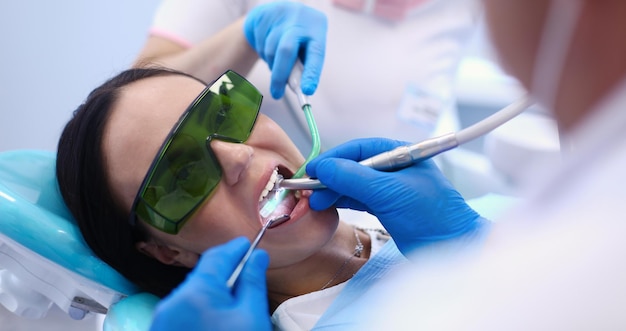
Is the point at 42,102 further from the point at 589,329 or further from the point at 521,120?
the point at 589,329

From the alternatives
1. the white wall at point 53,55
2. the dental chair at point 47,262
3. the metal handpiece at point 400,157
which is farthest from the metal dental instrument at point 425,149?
the white wall at point 53,55

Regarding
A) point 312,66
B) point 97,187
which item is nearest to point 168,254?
point 97,187

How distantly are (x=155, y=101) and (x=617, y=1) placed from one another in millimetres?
876

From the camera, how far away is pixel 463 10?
1.82m

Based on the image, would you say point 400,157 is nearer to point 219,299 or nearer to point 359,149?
point 359,149

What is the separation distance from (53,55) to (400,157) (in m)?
1.75

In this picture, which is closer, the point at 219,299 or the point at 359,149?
the point at 219,299

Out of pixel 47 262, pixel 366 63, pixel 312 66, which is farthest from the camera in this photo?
pixel 366 63

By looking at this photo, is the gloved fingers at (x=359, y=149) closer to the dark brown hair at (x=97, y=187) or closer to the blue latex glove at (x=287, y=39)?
the blue latex glove at (x=287, y=39)

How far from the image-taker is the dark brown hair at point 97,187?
115 cm

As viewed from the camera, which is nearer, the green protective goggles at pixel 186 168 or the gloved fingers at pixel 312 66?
the green protective goggles at pixel 186 168

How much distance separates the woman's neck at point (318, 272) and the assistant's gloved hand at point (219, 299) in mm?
369

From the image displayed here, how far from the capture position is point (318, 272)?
48.5 inches

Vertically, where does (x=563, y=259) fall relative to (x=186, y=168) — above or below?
above
